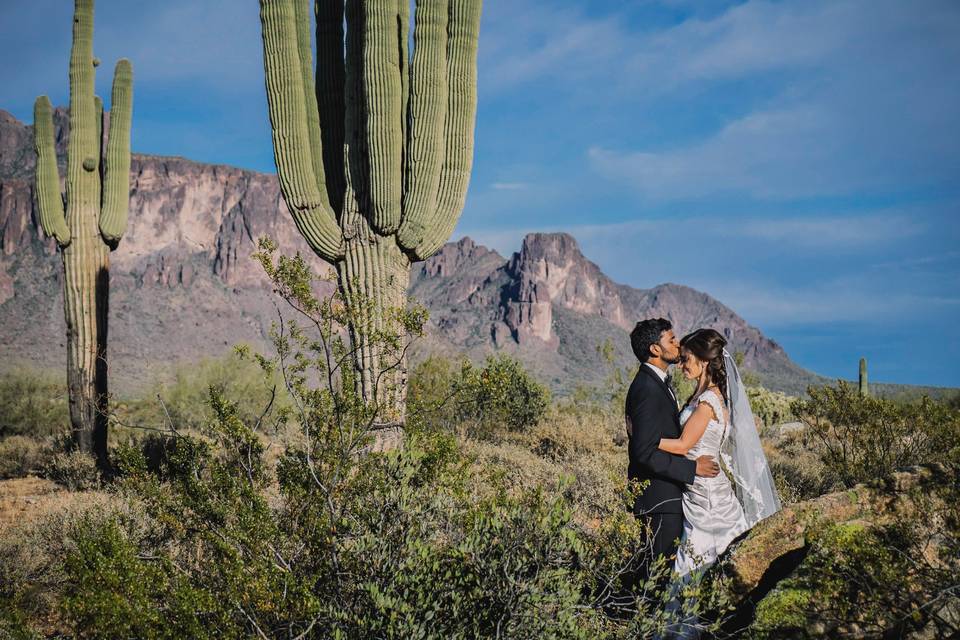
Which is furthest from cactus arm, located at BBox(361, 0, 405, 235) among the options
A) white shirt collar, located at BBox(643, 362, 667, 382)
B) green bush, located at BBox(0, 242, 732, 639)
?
white shirt collar, located at BBox(643, 362, 667, 382)

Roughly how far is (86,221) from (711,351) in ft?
33.1

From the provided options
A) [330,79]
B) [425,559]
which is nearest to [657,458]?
[425,559]

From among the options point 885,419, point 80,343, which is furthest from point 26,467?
point 885,419

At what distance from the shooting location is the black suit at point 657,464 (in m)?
4.16

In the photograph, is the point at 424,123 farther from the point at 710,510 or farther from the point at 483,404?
the point at 483,404

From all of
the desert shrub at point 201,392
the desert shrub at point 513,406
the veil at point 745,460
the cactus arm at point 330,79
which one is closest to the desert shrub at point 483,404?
the desert shrub at point 513,406

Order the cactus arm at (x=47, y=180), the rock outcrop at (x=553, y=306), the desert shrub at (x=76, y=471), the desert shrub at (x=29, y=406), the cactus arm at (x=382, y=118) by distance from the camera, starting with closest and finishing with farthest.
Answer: the cactus arm at (x=382, y=118) < the desert shrub at (x=76, y=471) < the cactus arm at (x=47, y=180) < the desert shrub at (x=29, y=406) < the rock outcrop at (x=553, y=306)

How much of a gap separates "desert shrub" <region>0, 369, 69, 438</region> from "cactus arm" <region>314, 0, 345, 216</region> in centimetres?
958

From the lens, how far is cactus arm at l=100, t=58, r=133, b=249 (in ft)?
37.6

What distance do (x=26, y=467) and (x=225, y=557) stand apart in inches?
395

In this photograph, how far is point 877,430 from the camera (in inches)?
325

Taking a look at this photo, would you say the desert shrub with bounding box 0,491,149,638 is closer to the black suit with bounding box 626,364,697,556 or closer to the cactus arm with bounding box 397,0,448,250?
the black suit with bounding box 626,364,697,556

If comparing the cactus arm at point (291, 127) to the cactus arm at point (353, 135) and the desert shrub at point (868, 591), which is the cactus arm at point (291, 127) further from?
the desert shrub at point (868, 591)

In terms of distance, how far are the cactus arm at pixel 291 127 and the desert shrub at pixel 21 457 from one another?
6431 mm
